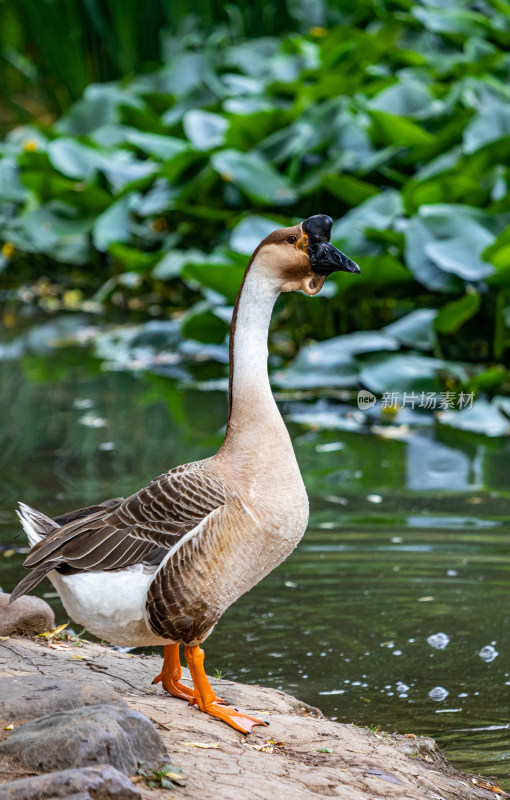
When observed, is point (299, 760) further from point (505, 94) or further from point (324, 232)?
point (505, 94)

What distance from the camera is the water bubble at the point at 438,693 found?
3.89 metres

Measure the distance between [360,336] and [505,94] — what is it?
3666mm

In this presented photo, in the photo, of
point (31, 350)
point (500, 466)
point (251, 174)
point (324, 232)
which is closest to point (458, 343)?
point (500, 466)

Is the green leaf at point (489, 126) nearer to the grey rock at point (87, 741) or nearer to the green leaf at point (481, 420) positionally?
the green leaf at point (481, 420)

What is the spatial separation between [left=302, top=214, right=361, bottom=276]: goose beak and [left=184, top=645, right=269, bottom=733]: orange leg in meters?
1.25

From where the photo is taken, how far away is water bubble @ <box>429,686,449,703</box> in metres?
3.89

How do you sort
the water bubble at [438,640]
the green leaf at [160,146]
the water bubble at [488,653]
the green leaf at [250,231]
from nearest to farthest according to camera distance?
the water bubble at [488,653] < the water bubble at [438,640] < the green leaf at [250,231] < the green leaf at [160,146]

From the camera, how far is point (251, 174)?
32.4 ft

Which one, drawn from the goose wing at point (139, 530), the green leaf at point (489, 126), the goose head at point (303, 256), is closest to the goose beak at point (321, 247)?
the goose head at point (303, 256)

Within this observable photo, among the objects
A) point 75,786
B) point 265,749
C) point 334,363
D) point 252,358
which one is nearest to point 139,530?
point 252,358

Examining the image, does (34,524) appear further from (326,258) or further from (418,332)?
(418,332)

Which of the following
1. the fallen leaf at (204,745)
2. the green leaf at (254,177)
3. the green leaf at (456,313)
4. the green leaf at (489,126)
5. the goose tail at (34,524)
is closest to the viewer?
the fallen leaf at (204,745)

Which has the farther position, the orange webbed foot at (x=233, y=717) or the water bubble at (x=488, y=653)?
the water bubble at (x=488, y=653)

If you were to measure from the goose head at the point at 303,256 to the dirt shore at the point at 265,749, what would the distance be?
53.4 inches
